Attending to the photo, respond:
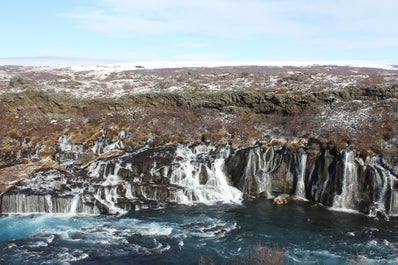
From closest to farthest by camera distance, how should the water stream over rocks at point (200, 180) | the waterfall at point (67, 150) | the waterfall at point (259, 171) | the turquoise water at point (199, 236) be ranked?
1. the turquoise water at point (199, 236)
2. the water stream over rocks at point (200, 180)
3. the waterfall at point (259, 171)
4. the waterfall at point (67, 150)

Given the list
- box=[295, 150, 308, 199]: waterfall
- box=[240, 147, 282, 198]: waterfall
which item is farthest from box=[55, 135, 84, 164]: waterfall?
box=[295, 150, 308, 199]: waterfall

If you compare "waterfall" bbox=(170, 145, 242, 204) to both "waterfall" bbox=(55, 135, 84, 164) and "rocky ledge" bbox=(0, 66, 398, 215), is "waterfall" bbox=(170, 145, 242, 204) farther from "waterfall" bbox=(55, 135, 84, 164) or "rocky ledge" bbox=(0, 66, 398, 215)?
"waterfall" bbox=(55, 135, 84, 164)

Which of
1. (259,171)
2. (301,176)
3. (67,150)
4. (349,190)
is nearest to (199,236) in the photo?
(259,171)

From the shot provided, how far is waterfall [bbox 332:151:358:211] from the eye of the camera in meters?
32.9

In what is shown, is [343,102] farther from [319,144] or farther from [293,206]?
[293,206]

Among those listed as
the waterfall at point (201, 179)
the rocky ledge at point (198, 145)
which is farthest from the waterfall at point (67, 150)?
Result: the waterfall at point (201, 179)

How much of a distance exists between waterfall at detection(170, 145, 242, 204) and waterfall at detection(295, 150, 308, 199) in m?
5.00

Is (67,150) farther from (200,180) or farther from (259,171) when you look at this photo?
(259,171)

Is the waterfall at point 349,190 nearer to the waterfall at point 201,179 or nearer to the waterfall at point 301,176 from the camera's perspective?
Result: the waterfall at point 301,176

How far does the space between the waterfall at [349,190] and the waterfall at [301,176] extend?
3.04m

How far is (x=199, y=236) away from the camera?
87.5 ft

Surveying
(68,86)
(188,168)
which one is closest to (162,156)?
(188,168)

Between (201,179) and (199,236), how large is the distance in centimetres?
1035

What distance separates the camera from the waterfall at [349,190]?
32.9 meters
